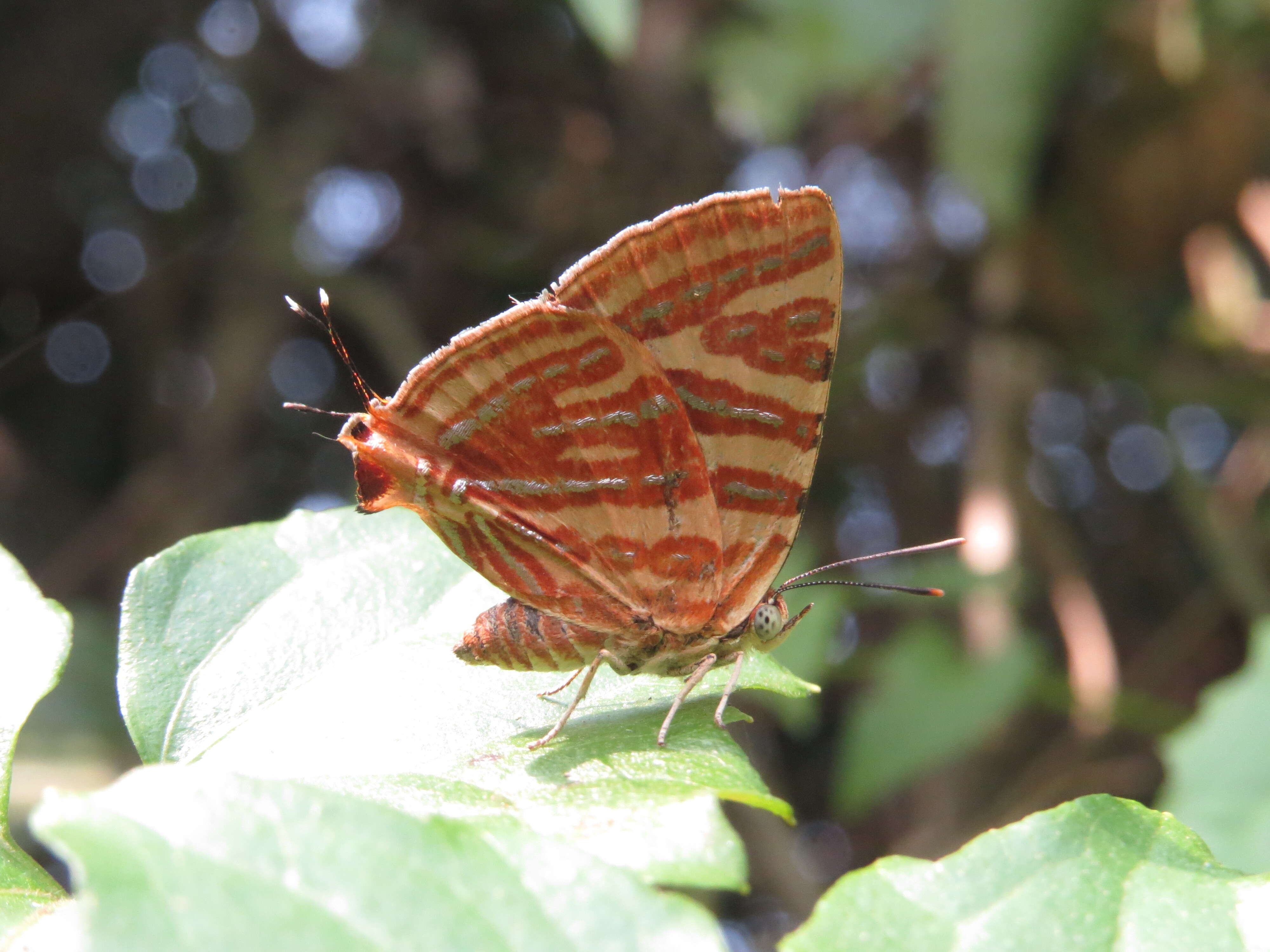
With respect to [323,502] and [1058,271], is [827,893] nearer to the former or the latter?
[323,502]

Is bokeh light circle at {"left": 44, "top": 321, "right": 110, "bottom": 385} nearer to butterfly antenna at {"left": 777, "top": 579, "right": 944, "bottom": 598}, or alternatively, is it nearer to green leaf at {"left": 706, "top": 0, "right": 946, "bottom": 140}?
green leaf at {"left": 706, "top": 0, "right": 946, "bottom": 140}

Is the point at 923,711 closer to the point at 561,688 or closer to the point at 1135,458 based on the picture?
the point at 561,688

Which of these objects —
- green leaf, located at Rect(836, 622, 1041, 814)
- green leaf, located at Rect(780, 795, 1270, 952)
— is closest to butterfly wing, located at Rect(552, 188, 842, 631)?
green leaf, located at Rect(780, 795, 1270, 952)

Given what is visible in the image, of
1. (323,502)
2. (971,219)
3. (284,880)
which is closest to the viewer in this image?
(284,880)

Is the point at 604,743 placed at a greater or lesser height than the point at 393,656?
lesser

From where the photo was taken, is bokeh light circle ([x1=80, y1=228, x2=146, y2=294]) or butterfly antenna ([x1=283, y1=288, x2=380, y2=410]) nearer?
butterfly antenna ([x1=283, y1=288, x2=380, y2=410])

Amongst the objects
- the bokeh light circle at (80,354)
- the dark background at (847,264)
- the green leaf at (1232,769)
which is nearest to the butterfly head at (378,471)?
the green leaf at (1232,769)

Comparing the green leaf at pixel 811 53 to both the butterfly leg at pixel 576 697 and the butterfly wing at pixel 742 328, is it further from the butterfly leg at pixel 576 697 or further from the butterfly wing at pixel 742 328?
the butterfly leg at pixel 576 697

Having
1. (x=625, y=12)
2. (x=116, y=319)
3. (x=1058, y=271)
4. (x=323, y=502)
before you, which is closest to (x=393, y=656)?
(x=625, y=12)
